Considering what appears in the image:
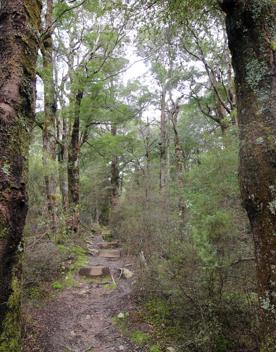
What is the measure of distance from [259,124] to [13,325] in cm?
192

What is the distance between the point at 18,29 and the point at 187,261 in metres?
4.03

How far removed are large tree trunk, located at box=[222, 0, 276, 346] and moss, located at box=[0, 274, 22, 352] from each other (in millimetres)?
1443

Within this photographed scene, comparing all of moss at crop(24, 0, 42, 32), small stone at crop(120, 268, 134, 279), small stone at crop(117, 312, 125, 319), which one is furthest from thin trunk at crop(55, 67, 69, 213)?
moss at crop(24, 0, 42, 32)

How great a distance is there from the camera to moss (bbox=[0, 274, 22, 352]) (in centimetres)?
129

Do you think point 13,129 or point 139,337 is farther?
point 139,337

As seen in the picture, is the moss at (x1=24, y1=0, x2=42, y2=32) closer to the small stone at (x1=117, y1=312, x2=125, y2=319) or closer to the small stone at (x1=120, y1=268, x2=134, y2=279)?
the small stone at (x1=117, y1=312, x2=125, y2=319)

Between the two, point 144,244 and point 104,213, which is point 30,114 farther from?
point 104,213

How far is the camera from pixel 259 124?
69.8 inches

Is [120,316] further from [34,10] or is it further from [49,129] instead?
[49,129]

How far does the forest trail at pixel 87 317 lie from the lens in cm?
397

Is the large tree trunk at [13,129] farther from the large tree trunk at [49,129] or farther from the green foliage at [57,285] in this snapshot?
the large tree trunk at [49,129]

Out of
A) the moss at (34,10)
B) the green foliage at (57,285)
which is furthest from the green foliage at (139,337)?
the moss at (34,10)

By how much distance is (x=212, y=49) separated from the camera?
8.57m

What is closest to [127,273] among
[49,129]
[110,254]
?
[110,254]
